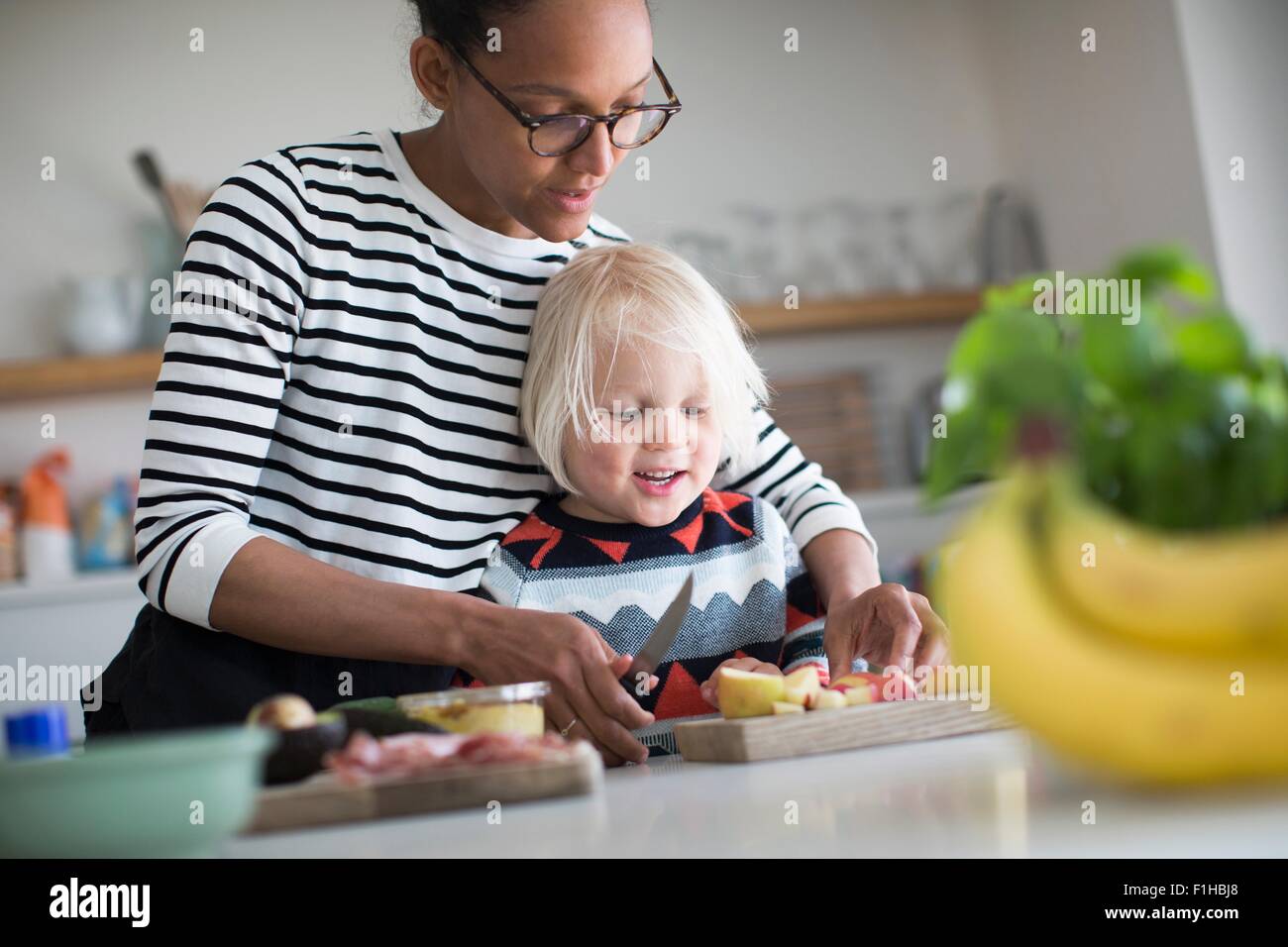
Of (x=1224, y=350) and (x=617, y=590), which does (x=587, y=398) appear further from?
(x=1224, y=350)

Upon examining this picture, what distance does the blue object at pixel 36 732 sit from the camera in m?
0.67

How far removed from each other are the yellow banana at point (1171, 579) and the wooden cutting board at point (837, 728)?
0.47m

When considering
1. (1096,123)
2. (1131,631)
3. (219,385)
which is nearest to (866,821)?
(1131,631)

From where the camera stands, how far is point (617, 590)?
1603mm

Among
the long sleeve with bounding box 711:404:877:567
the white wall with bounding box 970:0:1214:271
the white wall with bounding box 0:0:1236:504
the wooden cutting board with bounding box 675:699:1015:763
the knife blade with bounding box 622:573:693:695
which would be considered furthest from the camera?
the white wall with bounding box 0:0:1236:504

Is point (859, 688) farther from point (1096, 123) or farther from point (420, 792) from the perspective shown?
point (1096, 123)

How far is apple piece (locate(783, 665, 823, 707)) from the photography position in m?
1.05

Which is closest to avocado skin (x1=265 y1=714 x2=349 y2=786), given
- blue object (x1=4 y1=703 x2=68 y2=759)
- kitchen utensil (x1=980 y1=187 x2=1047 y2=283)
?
blue object (x1=4 y1=703 x2=68 y2=759)

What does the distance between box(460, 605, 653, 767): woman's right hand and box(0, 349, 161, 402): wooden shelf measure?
2303 millimetres

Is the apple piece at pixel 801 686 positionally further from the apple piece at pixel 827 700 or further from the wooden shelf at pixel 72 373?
the wooden shelf at pixel 72 373

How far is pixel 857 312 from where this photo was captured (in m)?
3.65

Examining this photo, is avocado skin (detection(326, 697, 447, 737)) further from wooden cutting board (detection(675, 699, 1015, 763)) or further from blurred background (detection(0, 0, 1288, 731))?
blurred background (detection(0, 0, 1288, 731))

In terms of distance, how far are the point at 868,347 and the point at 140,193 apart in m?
2.07

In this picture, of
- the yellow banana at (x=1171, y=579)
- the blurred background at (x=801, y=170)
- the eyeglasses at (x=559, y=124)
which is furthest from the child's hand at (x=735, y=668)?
the blurred background at (x=801, y=170)
